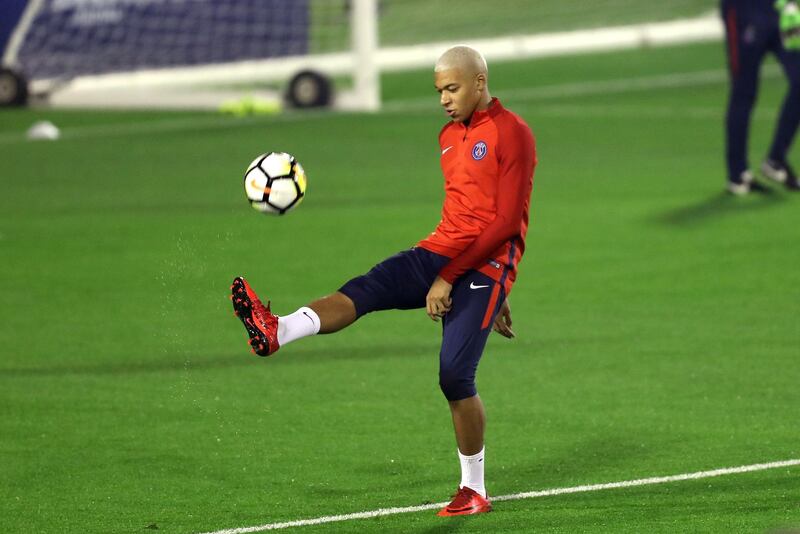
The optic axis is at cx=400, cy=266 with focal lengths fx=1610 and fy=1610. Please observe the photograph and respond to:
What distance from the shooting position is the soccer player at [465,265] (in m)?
6.59

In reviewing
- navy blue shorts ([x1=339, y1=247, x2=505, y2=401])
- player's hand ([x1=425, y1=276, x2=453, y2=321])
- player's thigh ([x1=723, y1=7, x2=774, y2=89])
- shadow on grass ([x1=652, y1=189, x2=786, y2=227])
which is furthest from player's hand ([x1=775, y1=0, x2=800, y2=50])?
player's hand ([x1=425, y1=276, x2=453, y2=321])

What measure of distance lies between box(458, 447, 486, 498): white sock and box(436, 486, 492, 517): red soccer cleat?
2cm

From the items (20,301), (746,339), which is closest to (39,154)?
(20,301)

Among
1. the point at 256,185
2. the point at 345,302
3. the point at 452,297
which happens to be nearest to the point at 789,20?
the point at 256,185

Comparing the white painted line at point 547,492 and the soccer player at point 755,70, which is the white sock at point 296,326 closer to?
the white painted line at point 547,492

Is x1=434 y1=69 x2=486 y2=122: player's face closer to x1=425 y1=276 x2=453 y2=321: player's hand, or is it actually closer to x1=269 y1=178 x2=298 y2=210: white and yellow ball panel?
x1=425 y1=276 x2=453 y2=321: player's hand

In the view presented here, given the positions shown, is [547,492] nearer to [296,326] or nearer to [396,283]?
[396,283]

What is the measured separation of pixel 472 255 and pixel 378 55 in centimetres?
2583

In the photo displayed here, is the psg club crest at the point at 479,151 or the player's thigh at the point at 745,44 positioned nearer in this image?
the psg club crest at the point at 479,151

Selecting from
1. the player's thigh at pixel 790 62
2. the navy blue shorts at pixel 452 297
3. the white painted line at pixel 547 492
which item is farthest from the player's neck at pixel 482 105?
the player's thigh at pixel 790 62

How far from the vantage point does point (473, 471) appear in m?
6.77

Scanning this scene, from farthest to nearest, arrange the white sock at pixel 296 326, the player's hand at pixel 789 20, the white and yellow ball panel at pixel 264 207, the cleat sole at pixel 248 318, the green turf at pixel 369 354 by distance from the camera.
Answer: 1. the player's hand at pixel 789 20
2. the white and yellow ball panel at pixel 264 207
3. the green turf at pixel 369 354
4. the white sock at pixel 296 326
5. the cleat sole at pixel 248 318

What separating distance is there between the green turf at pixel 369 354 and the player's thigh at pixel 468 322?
2.20 ft

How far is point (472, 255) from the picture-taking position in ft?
21.8
